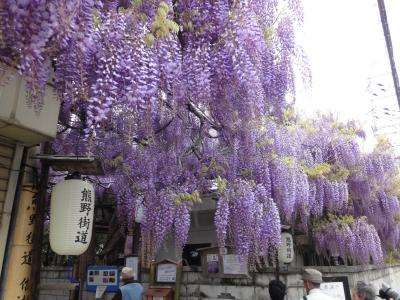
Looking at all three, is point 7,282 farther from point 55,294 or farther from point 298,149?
point 298,149

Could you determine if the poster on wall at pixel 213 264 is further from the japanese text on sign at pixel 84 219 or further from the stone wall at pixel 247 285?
the japanese text on sign at pixel 84 219

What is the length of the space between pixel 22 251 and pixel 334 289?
14.0 ft

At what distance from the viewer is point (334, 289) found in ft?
17.8

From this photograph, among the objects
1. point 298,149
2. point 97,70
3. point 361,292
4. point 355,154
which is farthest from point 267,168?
point 97,70

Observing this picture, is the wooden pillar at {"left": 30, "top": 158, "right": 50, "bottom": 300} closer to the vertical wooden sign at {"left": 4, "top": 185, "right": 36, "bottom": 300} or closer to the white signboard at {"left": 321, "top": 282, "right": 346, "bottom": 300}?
the vertical wooden sign at {"left": 4, "top": 185, "right": 36, "bottom": 300}

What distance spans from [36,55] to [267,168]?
13.9ft

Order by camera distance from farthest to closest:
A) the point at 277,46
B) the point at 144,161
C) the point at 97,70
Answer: the point at 144,161 → the point at 277,46 → the point at 97,70

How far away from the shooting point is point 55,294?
8.60m

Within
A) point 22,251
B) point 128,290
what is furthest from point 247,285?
point 22,251

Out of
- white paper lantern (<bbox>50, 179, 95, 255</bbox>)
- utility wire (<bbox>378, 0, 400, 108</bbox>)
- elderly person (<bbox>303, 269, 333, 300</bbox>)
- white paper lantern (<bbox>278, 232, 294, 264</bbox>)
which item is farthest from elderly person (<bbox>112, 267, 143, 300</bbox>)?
utility wire (<bbox>378, 0, 400, 108</bbox>)

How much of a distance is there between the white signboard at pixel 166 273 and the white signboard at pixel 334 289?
322 cm

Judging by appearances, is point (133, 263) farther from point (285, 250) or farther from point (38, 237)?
point (38, 237)

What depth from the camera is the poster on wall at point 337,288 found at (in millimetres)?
5371

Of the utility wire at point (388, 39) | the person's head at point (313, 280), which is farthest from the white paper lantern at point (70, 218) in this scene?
the utility wire at point (388, 39)
